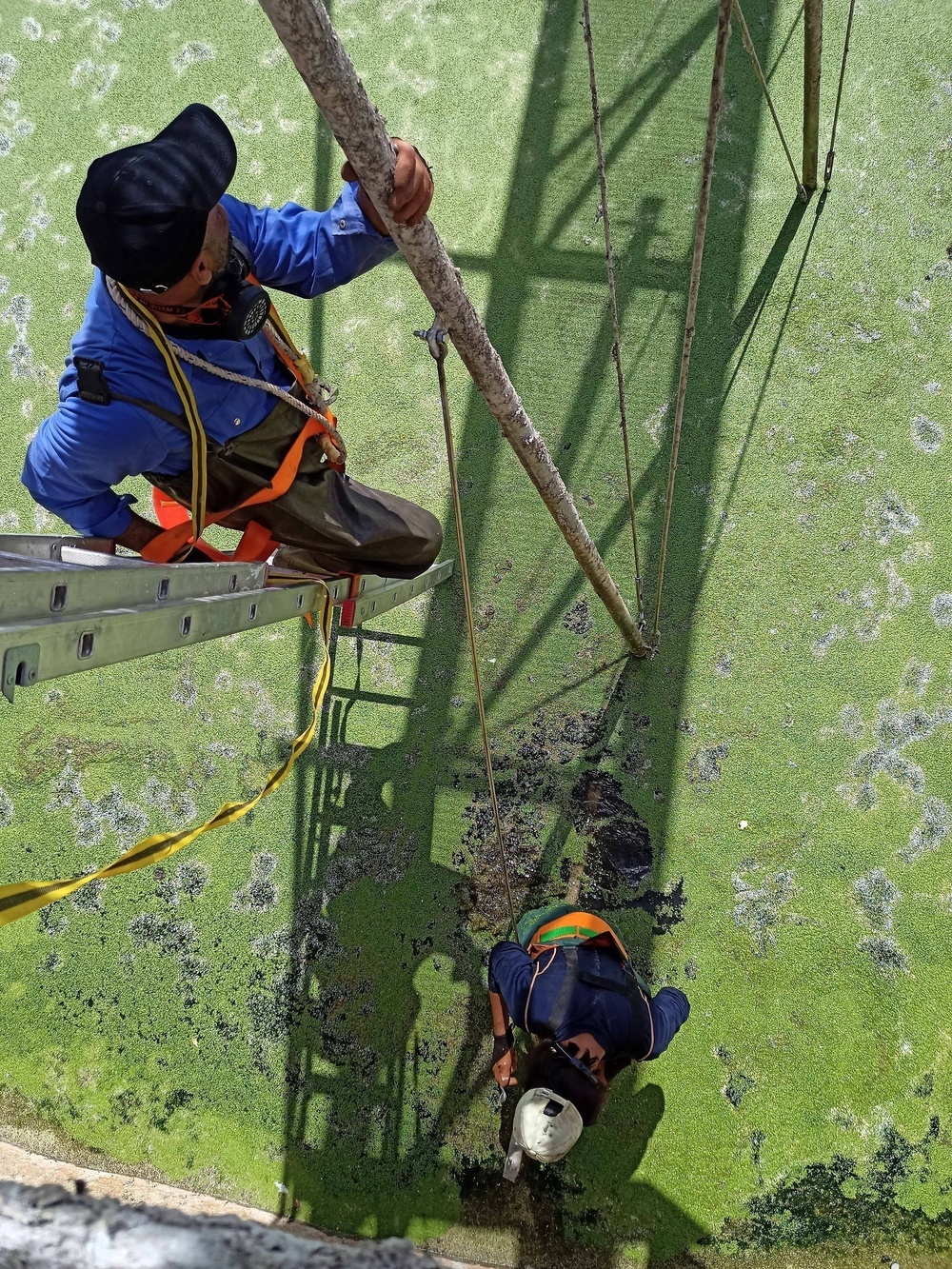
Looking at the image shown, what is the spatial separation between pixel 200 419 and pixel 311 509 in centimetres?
48

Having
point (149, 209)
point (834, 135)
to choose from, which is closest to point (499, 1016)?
point (149, 209)

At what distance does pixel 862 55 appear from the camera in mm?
3592

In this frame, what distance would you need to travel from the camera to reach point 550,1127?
2420 millimetres

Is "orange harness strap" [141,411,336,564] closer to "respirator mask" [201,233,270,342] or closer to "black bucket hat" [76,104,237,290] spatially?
"respirator mask" [201,233,270,342]

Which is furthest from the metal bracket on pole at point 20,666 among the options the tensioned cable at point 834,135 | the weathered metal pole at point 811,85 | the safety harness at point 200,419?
the tensioned cable at point 834,135

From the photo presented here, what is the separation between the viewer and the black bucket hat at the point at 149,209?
1.68 meters

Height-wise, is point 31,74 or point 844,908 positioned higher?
point 31,74

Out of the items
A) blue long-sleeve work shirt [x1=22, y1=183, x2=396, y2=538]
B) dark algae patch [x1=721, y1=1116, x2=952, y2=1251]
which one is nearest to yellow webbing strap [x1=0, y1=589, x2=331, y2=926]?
blue long-sleeve work shirt [x1=22, y1=183, x2=396, y2=538]

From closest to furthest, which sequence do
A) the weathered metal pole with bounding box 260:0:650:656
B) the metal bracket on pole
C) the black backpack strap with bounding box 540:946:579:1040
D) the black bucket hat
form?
1. the weathered metal pole with bounding box 260:0:650:656
2. the metal bracket on pole
3. the black bucket hat
4. the black backpack strap with bounding box 540:946:579:1040

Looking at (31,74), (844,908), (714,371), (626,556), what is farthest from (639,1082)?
(31,74)

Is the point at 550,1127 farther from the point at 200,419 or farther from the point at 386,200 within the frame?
the point at 386,200

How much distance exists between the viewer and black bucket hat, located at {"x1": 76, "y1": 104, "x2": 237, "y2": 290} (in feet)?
5.50

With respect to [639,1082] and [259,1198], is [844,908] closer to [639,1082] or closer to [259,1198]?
[639,1082]

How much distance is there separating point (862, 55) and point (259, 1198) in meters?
4.81
